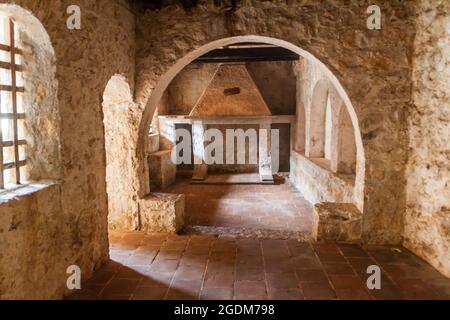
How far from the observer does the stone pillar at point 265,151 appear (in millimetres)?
10266

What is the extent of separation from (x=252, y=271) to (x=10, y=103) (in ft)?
9.20

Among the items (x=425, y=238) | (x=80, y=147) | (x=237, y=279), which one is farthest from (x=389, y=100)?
(x=80, y=147)

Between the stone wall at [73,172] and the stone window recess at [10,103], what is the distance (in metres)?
0.32

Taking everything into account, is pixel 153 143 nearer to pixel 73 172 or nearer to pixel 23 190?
pixel 73 172

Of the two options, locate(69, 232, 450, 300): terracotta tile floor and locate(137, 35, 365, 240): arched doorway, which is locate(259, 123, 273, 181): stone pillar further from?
locate(69, 232, 450, 300): terracotta tile floor

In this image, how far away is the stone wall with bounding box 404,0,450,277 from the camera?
363 cm

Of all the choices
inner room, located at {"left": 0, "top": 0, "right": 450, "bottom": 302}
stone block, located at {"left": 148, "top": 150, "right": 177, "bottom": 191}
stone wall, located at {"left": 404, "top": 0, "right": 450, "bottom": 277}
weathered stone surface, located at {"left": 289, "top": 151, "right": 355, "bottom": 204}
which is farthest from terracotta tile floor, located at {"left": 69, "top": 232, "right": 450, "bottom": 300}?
stone block, located at {"left": 148, "top": 150, "right": 177, "bottom": 191}

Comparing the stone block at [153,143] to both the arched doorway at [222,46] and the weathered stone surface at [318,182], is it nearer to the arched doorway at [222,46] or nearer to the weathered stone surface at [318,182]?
the weathered stone surface at [318,182]

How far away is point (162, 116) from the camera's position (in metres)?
10.9

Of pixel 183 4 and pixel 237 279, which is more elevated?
pixel 183 4

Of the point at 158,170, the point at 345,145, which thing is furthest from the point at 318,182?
the point at 158,170

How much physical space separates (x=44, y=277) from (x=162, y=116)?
8.33 meters

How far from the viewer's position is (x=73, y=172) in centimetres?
334
